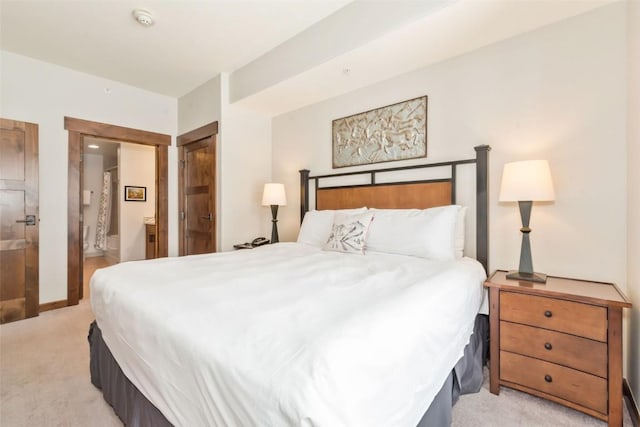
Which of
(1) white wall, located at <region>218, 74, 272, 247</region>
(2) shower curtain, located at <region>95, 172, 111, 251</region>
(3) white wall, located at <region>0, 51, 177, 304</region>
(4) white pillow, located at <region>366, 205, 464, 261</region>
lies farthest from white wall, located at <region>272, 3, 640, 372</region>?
(2) shower curtain, located at <region>95, 172, 111, 251</region>

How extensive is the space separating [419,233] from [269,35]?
7.31 ft

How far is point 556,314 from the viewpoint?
155 centimetres

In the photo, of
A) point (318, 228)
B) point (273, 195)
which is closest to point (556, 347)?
point (318, 228)

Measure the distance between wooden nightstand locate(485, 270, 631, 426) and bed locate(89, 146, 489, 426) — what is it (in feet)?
0.52

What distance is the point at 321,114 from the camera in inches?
133

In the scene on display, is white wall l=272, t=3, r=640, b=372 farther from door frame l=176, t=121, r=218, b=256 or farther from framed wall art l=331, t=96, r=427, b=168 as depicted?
door frame l=176, t=121, r=218, b=256

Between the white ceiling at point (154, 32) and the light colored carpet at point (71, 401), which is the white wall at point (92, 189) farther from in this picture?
the light colored carpet at point (71, 401)

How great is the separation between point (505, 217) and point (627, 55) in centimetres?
115

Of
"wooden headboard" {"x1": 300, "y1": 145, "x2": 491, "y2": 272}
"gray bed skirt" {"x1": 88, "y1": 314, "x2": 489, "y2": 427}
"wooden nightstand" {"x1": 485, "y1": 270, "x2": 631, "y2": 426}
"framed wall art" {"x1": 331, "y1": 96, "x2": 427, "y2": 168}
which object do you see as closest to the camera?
"gray bed skirt" {"x1": 88, "y1": 314, "x2": 489, "y2": 427}

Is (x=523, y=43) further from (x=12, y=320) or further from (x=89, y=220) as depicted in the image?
(x=89, y=220)

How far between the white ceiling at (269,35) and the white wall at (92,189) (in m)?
4.41

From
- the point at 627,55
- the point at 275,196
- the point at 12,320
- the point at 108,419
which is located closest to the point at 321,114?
the point at 275,196

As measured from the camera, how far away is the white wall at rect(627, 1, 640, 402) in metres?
1.52

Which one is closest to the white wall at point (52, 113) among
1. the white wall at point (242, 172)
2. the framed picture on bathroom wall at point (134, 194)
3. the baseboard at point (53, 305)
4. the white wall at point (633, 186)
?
the baseboard at point (53, 305)
